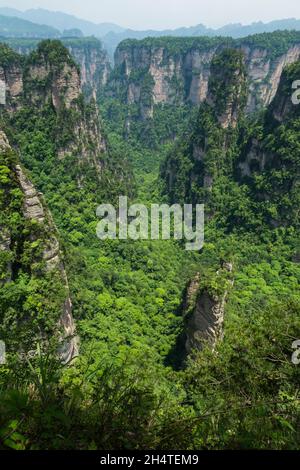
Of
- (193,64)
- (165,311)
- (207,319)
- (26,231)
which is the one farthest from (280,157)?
(193,64)

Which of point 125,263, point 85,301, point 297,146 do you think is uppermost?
point 297,146

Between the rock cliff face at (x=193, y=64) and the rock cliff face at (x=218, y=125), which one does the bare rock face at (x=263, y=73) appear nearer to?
the rock cliff face at (x=193, y=64)

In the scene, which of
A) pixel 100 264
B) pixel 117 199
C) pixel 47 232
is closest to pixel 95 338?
pixel 47 232

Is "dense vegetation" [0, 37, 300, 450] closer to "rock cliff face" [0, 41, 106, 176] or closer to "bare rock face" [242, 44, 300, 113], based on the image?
"rock cliff face" [0, 41, 106, 176]

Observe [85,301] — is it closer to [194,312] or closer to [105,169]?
[194,312]

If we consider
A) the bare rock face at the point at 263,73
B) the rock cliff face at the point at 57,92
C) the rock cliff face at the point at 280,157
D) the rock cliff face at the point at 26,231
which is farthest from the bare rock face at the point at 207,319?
the bare rock face at the point at 263,73

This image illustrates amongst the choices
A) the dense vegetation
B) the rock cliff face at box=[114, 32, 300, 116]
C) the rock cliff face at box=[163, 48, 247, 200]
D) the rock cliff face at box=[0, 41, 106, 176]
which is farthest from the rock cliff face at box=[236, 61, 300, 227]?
the rock cliff face at box=[114, 32, 300, 116]
